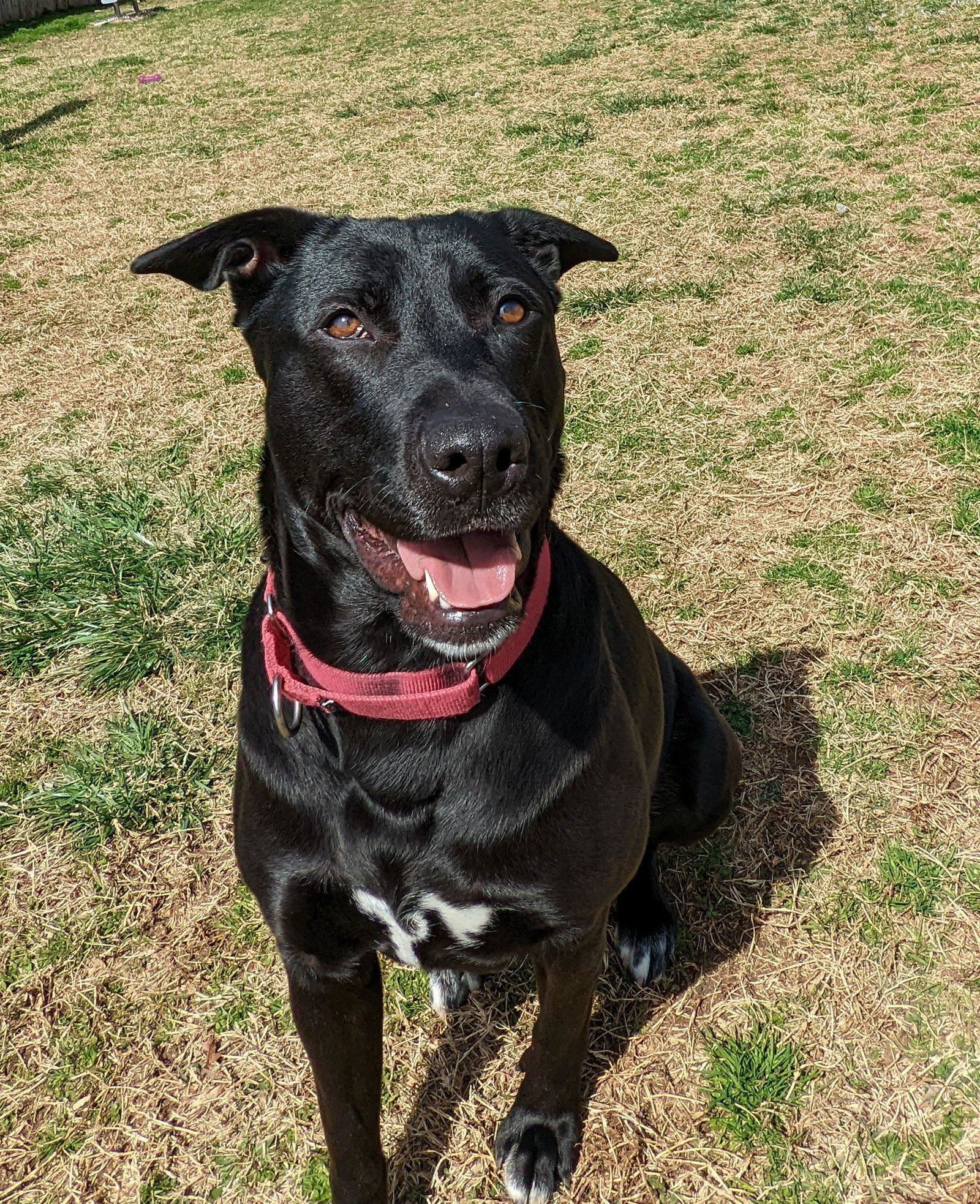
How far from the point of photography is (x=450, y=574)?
2041 millimetres

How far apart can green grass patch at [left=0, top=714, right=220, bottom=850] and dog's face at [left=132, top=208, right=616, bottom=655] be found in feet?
5.97

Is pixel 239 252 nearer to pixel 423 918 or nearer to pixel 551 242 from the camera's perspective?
pixel 551 242

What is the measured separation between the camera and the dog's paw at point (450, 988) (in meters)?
2.93

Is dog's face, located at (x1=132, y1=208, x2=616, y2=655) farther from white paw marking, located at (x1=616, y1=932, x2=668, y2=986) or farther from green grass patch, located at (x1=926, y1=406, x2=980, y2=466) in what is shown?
green grass patch, located at (x1=926, y1=406, x2=980, y2=466)

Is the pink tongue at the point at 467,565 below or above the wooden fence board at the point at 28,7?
below

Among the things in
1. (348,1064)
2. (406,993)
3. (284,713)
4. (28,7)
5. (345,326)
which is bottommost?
(406,993)

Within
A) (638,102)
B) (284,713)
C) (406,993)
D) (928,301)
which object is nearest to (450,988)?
(406,993)

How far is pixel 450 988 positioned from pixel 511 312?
196cm

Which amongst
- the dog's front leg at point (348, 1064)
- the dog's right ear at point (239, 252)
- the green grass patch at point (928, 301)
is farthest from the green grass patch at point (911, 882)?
the green grass patch at point (928, 301)

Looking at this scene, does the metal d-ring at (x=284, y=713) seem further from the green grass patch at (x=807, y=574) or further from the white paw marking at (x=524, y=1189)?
the green grass patch at (x=807, y=574)

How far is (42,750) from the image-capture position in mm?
3811

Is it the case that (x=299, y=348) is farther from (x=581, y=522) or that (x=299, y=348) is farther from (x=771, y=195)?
(x=771, y=195)

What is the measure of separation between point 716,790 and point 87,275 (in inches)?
274

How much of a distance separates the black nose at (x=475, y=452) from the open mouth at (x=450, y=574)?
14 cm
